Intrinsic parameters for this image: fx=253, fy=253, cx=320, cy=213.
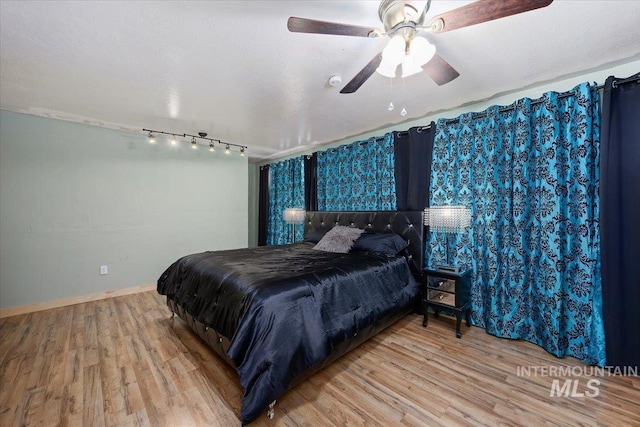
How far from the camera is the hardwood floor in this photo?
1491 millimetres

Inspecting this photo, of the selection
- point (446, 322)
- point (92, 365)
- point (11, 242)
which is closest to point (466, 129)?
point (446, 322)

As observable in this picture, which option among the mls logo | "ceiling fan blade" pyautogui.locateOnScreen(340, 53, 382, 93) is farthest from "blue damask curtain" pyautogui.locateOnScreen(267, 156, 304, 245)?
the mls logo

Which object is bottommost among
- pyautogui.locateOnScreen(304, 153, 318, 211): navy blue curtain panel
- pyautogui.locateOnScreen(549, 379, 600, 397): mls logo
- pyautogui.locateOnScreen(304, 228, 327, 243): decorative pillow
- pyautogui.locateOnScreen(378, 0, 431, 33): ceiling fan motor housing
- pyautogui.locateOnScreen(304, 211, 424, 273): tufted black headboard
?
pyautogui.locateOnScreen(549, 379, 600, 397): mls logo

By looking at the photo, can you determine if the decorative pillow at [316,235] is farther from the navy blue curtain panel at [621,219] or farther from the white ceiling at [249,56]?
the navy blue curtain panel at [621,219]

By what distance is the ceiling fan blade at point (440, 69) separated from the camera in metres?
1.57

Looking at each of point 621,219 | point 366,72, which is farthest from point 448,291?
point 366,72

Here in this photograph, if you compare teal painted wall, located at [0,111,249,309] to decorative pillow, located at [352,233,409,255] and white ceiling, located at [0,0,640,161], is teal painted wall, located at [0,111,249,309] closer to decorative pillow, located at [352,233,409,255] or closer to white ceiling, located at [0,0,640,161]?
white ceiling, located at [0,0,640,161]

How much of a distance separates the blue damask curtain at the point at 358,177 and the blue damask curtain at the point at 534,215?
2.39ft

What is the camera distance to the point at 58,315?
115 inches

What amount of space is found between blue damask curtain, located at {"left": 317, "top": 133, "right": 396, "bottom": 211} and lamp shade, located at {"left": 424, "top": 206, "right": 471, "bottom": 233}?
0.55m

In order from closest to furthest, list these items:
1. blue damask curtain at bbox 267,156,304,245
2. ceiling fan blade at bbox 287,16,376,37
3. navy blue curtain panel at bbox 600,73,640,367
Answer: ceiling fan blade at bbox 287,16,376,37, navy blue curtain panel at bbox 600,73,640,367, blue damask curtain at bbox 267,156,304,245

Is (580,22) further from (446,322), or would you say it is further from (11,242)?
(11,242)

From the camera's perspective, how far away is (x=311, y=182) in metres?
4.50

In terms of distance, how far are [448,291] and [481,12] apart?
219 cm
